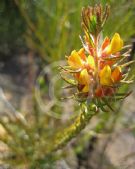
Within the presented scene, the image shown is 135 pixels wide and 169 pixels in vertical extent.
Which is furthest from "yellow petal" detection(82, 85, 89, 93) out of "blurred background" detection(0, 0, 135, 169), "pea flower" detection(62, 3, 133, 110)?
"blurred background" detection(0, 0, 135, 169)

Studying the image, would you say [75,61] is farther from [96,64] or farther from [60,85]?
[60,85]

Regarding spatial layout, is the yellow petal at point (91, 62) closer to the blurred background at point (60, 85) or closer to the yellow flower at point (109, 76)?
the yellow flower at point (109, 76)

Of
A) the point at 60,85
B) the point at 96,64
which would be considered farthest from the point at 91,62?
the point at 60,85

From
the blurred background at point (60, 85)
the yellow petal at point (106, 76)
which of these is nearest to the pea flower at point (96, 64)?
the yellow petal at point (106, 76)

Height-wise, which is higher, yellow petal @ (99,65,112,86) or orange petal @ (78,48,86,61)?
orange petal @ (78,48,86,61)

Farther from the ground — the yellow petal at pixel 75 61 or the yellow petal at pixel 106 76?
the yellow petal at pixel 75 61

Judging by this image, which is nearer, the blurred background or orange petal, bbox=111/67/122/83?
orange petal, bbox=111/67/122/83

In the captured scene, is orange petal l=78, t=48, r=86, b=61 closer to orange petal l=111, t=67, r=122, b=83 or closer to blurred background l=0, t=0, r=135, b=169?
orange petal l=111, t=67, r=122, b=83
